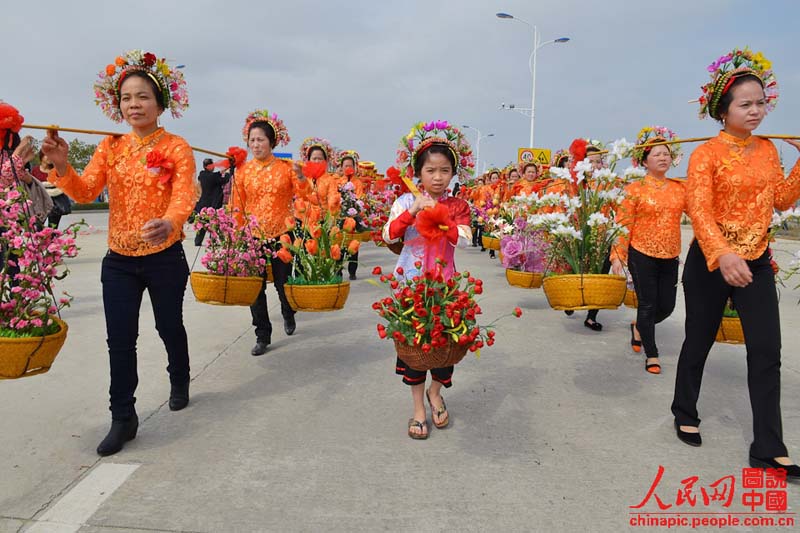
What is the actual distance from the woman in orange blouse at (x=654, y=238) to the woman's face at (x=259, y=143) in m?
3.20

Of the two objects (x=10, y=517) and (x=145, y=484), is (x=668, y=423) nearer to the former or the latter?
(x=145, y=484)

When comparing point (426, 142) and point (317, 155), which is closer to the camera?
point (426, 142)

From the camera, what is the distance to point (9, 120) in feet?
9.62

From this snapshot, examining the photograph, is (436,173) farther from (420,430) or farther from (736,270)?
(736,270)

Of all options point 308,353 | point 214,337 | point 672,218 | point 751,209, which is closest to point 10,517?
point 308,353

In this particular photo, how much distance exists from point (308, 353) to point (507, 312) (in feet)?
10.3

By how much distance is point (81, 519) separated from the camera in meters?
2.67

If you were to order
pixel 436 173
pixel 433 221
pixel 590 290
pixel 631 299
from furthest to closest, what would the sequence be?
pixel 631 299 → pixel 590 290 → pixel 436 173 → pixel 433 221

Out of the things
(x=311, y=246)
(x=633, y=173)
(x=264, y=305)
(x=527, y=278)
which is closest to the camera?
(x=633, y=173)

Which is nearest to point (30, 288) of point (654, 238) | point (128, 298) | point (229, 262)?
point (128, 298)

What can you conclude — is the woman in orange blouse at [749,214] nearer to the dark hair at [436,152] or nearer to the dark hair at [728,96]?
the dark hair at [728,96]

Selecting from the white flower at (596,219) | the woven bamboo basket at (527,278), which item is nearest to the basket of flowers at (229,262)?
the white flower at (596,219)

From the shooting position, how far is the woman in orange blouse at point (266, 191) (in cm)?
556

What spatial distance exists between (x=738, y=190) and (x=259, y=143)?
3.93m
